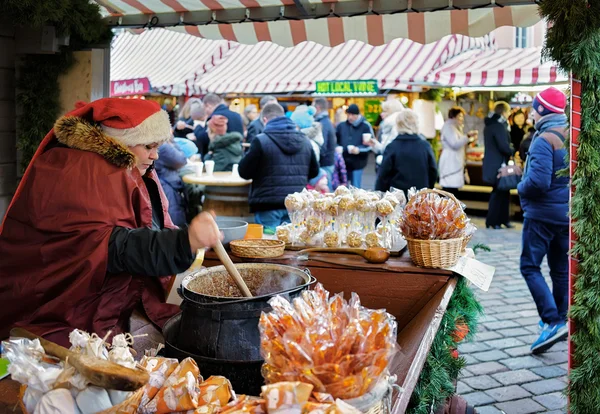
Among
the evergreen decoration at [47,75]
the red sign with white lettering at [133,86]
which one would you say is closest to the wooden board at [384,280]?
the evergreen decoration at [47,75]

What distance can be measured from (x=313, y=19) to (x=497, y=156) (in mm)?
6372

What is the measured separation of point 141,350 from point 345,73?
33.8ft

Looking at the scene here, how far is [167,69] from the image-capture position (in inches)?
531

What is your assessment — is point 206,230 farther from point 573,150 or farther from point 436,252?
point 573,150

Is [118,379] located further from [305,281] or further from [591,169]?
[591,169]

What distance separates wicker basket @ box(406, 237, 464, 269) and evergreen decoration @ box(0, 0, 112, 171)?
286 cm

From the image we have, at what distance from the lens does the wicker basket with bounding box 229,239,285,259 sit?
3242 millimetres

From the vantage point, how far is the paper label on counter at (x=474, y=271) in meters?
3.02

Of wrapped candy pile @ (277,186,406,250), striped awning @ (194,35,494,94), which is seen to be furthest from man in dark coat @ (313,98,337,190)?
wrapped candy pile @ (277,186,406,250)

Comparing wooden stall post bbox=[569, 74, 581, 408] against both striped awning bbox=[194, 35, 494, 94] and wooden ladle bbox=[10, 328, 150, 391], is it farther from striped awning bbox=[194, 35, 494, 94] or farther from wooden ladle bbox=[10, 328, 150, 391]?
striped awning bbox=[194, 35, 494, 94]

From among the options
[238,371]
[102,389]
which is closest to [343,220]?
[238,371]

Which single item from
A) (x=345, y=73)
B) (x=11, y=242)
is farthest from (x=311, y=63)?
(x=11, y=242)

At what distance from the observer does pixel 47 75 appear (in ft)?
15.0

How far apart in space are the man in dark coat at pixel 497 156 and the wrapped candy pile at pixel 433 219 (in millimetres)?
6974
